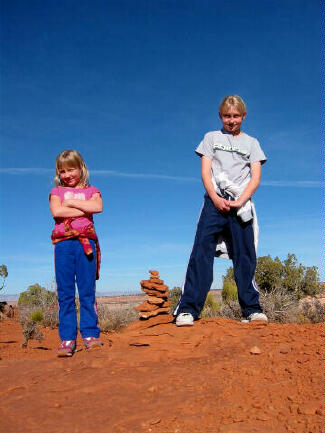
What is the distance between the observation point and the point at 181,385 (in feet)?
10.1

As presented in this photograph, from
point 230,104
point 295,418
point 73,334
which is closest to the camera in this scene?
point 295,418

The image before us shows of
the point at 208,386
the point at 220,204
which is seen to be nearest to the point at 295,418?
the point at 208,386

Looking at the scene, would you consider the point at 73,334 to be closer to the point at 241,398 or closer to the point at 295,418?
the point at 241,398

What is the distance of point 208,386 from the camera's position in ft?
9.86

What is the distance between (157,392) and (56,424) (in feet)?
2.31

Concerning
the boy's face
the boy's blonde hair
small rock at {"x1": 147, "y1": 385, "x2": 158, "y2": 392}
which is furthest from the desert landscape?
the boy's blonde hair

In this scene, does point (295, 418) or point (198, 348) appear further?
point (198, 348)

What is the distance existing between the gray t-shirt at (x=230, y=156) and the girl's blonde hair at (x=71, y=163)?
4.35 feet

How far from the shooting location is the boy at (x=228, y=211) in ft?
15.9

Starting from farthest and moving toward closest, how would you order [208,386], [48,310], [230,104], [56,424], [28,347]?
1. [48,310]
2. [28,347]
3. [230,104]
4. [208,386]
5. [56,424]

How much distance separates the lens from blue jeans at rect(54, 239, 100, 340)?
4512 mm

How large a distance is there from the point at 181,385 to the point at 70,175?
2.61 metres

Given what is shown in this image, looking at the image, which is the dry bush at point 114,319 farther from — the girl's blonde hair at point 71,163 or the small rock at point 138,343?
the girl's blonde hair at point 71,163

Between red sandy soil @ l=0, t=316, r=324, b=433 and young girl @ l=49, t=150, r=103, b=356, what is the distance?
39 cm
